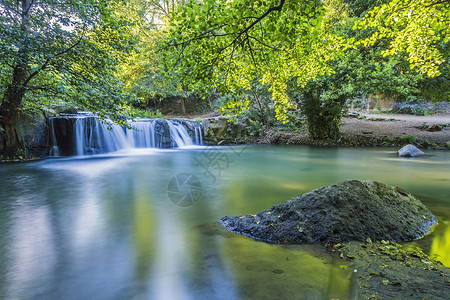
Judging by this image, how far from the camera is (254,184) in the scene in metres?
7.28

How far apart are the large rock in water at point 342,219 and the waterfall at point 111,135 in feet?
27.7

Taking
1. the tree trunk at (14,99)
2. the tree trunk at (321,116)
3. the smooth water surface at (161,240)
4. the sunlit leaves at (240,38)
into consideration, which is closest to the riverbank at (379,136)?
the tree trunk at (321,116)

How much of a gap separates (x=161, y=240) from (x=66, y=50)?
6.89 meters

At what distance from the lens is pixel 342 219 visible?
315 centimetres

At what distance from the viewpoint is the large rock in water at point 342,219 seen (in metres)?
3.10

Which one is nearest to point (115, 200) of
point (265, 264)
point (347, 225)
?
point (265, 264)

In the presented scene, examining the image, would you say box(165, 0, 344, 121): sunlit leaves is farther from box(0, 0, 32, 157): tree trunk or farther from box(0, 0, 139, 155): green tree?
box(0, 0, 32, 157): tree trunk

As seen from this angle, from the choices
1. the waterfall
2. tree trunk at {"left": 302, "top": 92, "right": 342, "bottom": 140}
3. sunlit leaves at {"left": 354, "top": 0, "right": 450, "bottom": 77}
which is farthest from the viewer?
tree trunk at {"left": 302, "top": 92, "right": 342, "bottom": 140}

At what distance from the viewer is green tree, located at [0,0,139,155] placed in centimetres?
693

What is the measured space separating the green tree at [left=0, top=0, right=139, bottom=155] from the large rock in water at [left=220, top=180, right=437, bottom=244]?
22.6 ft

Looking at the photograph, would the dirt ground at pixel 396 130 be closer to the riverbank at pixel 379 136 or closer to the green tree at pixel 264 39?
the riverbank at pixel 379 136

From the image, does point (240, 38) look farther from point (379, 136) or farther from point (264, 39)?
point (379, 136)

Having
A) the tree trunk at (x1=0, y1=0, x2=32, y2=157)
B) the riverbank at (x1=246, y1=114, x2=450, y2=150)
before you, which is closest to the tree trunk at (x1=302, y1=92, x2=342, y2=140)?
the riverbank at (x1=246, y1=114, x2=450, y2=150)

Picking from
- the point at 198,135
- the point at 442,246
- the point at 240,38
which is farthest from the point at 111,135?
the point at 442,246
